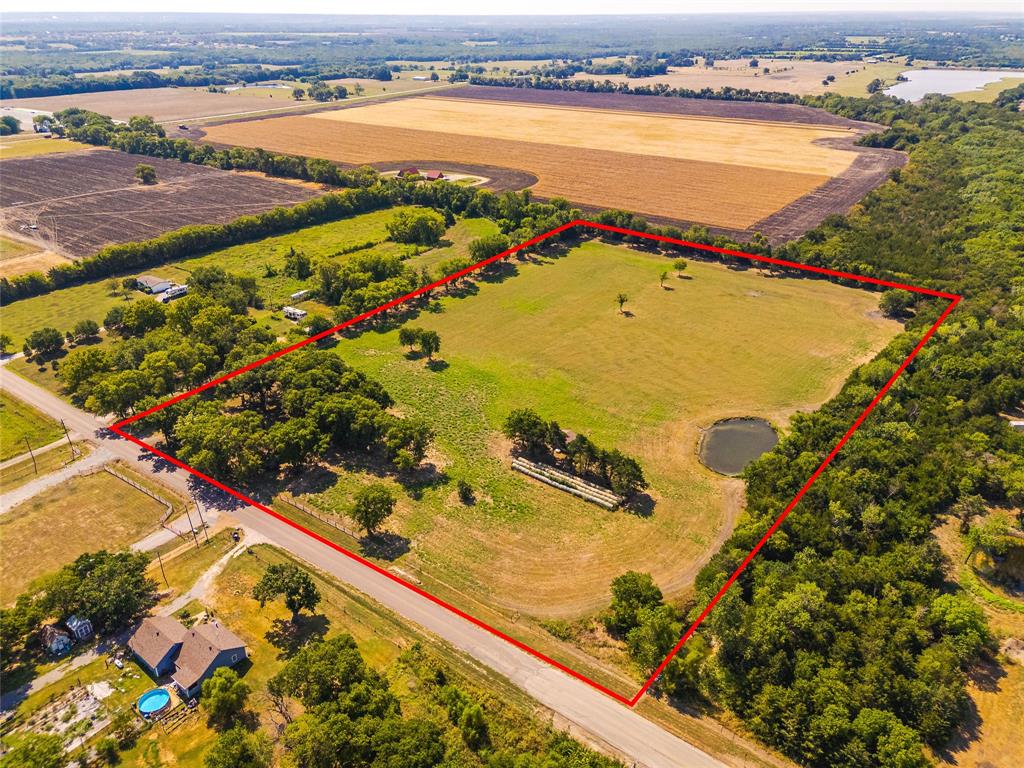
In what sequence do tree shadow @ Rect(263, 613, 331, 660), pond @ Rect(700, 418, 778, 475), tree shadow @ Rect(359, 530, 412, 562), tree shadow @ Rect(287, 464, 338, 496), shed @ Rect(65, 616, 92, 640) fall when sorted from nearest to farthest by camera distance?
shed @ Rect(65, 616, 92, 640), tree shadow @ Rect(263, 613, 331, 660), tree shadow @ Rect(359, 530, 412, 562), tree shadow @ Rect(287, 464, 338, 496), pond @ Rect(700, 418, 778, 475)

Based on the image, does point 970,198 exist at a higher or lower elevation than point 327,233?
higher

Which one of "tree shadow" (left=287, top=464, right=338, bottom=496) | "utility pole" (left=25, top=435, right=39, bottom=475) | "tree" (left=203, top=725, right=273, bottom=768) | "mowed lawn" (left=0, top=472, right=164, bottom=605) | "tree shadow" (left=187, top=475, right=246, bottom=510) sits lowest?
"utility pole" (left=25, top=435, right=39, bottom=475)

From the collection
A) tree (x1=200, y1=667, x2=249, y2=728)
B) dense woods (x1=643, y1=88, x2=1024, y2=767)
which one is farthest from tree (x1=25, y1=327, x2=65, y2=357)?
dense woods (x1=643, y1=88, x2=1024, y2=767)

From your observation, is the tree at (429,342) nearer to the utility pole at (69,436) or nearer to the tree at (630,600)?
the utility pole at (69,436)

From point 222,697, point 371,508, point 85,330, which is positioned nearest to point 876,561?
point 371,508

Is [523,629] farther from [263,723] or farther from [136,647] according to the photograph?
[136,647]

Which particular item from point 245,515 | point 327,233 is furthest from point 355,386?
point 327,233

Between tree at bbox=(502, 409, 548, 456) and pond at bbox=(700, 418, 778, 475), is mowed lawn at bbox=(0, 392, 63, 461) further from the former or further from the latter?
pond at bbox=(700, 418, 778, 475)
